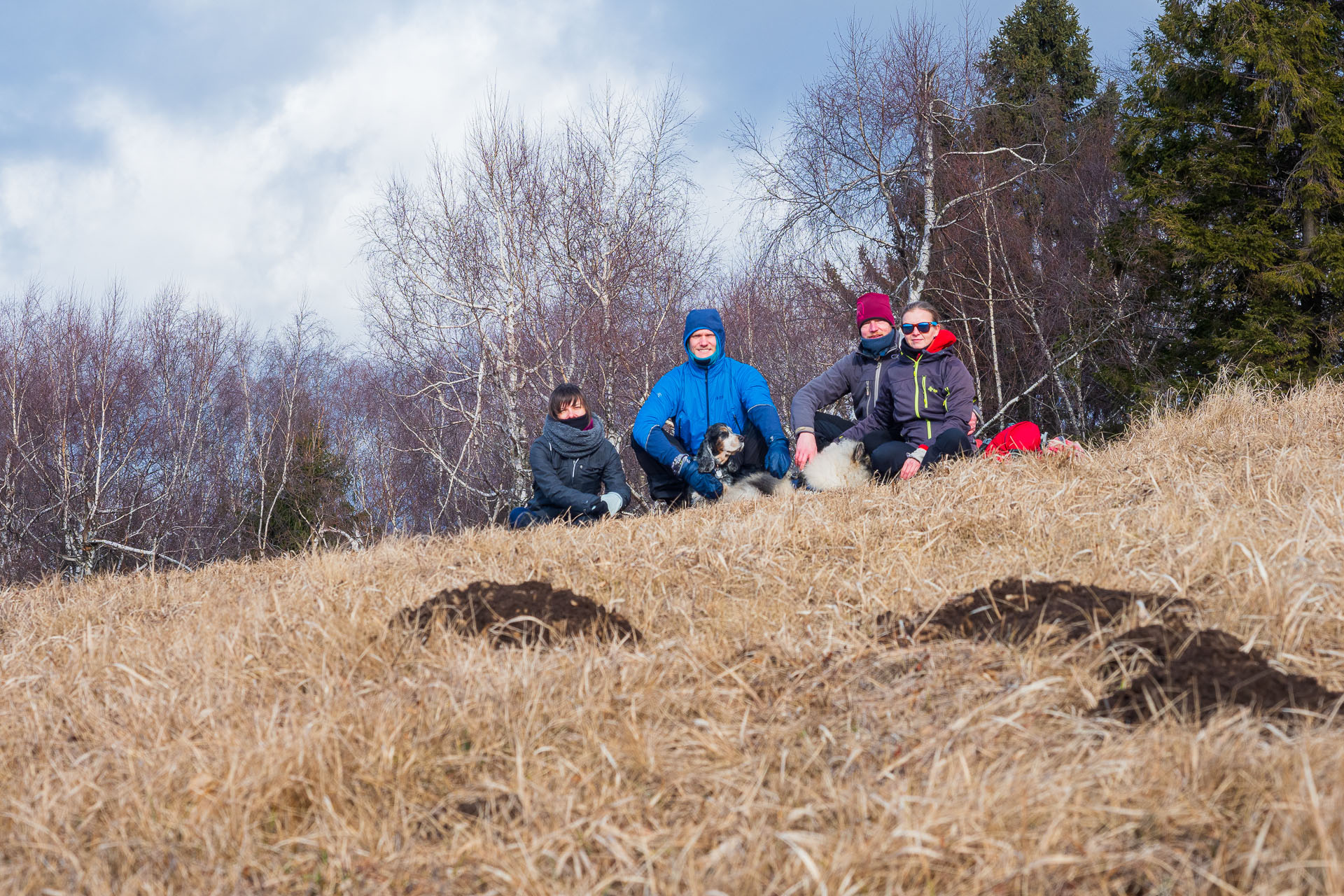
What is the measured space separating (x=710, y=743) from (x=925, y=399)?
16.5ft

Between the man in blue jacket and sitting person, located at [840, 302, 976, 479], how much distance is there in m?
0.93

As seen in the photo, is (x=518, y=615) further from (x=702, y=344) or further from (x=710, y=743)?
(x=702, y=344)

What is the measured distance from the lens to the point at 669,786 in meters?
1.95

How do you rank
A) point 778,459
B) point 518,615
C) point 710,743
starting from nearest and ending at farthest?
1. point 710,743
2. point 518,615
3. point 778,459

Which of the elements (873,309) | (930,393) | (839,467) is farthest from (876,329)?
(839,467)

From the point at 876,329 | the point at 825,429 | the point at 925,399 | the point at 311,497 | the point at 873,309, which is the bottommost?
the point at 311,497

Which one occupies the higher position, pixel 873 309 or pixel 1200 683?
pixel 873 309

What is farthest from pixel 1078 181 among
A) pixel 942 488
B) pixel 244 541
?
pixel 244 541

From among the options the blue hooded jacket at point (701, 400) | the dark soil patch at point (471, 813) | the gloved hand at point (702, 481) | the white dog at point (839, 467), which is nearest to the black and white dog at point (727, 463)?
the gloved hand at point (702, 481)

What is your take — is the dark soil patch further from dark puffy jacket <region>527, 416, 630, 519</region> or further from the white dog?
dark puffy jacket <region>527, 416, 630, 519</region>

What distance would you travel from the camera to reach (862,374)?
7.16 metres

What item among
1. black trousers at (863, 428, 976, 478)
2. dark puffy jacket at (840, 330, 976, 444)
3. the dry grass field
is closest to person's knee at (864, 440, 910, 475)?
black trousers at (863, 428, 976, 478)

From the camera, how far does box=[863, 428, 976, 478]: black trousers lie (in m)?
6.52

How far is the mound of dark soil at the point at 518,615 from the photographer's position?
110 inches
